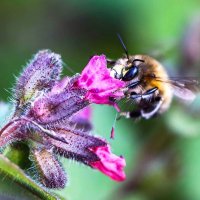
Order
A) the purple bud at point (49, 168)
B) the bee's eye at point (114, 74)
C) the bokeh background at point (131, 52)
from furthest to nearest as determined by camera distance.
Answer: the bokeh background at point (131, 52) < the bee's eye at point (114, 74) < the purple bud at point (49, 168)

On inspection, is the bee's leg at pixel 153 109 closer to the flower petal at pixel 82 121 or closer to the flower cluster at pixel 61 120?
the flower petal at pixel 82 121

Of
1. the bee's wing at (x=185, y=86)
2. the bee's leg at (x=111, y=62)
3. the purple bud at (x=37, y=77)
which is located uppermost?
the bee's wing at (x=185, y=86)

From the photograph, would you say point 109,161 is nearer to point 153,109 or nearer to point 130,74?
point 130,74

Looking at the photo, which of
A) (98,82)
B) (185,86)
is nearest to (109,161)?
(98,82)

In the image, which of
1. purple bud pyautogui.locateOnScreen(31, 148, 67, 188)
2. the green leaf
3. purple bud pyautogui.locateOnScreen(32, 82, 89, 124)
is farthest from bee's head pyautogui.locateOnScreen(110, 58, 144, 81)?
the green leaf

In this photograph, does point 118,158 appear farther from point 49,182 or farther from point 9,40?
point 9,40

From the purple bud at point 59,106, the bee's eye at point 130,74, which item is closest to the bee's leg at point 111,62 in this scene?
the bee's eye at point 130,74

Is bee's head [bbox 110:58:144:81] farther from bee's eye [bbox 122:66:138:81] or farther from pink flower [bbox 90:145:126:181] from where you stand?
pink flower [bbox 90:145:126:181]
